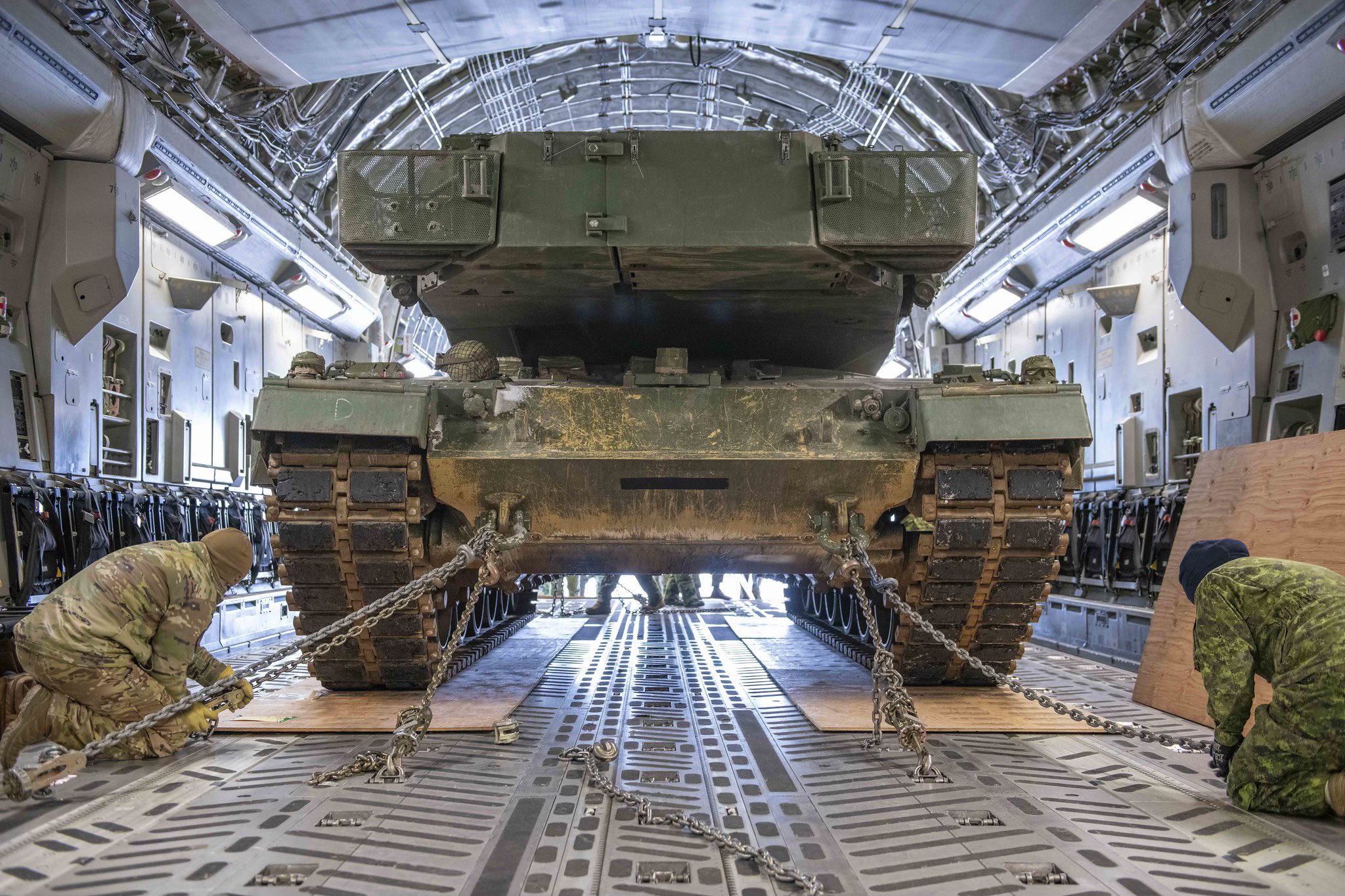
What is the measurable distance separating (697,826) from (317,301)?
10743 mm

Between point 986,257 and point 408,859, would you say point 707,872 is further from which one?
point 986,257

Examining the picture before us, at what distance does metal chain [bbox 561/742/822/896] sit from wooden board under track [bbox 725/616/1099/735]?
4.76ft

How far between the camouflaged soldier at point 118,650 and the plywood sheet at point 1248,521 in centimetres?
504

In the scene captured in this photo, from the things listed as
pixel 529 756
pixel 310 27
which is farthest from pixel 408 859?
pixel 310 27

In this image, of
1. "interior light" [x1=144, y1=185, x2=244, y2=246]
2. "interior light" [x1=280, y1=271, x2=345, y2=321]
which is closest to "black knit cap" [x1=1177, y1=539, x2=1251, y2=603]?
"interior light" [x1=144, y1=185, x2=244, y2=246]

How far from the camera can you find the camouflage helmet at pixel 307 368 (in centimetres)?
489

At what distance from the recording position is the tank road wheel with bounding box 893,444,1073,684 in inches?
189

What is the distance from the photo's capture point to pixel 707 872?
9.25 feet

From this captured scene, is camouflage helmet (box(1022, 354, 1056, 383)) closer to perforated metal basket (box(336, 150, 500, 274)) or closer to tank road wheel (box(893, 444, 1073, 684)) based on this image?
tank road wheel (box(893, 444, 1073, 684))

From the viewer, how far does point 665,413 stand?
15.9 feet

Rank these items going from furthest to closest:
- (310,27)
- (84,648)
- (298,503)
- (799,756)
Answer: (310,27) → (298,503) → (799,756) → (84,648)

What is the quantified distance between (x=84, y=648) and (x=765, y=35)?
8.54 m

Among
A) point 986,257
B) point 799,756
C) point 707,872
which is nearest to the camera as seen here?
point 707,872

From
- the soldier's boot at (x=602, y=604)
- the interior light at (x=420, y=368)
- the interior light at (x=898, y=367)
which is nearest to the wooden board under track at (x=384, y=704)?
the soldier's boot at (x=602, y=604)
